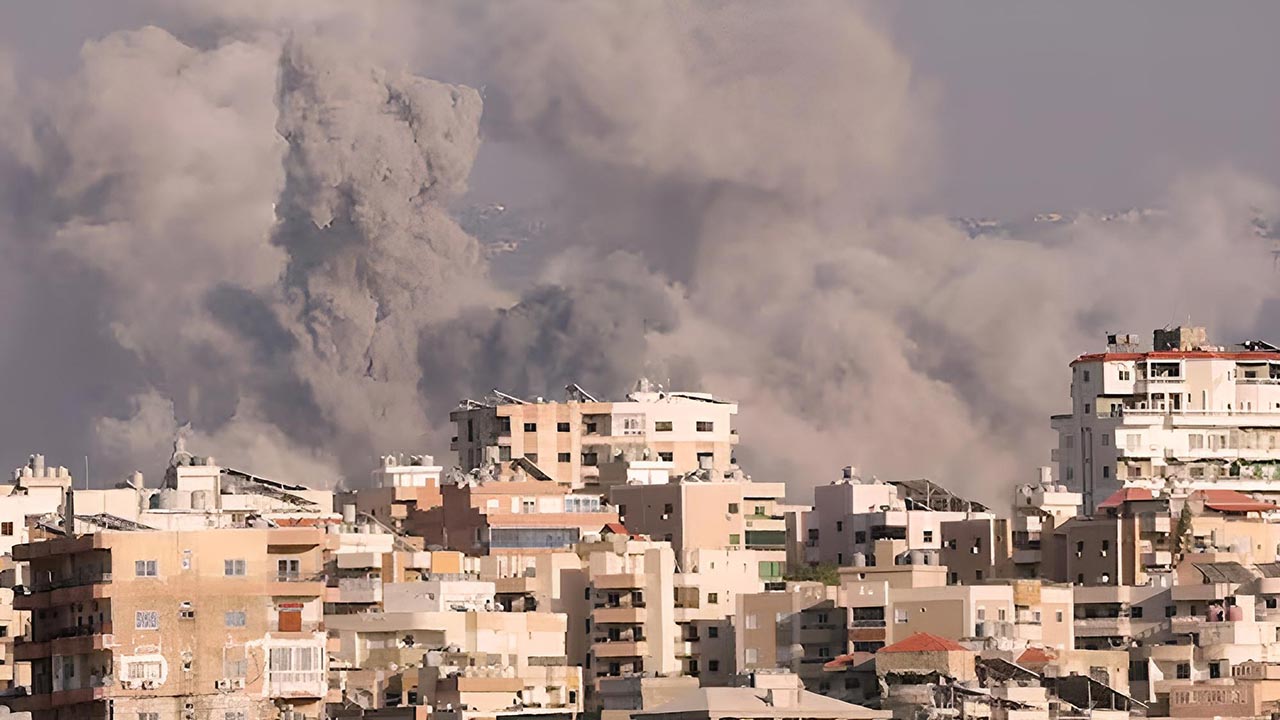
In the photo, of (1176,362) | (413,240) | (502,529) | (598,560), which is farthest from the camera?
(413,240)

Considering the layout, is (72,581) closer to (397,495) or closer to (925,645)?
(925,645)

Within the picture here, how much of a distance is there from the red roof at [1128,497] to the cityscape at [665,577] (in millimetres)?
171

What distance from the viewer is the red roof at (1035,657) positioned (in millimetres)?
107188

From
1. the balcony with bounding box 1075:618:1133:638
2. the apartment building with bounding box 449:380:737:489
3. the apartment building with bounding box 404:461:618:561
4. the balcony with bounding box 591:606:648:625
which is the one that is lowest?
the balcony with bounding box 1075:618:1133:638

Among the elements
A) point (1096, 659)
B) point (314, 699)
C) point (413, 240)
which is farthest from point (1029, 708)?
point (413, 240)

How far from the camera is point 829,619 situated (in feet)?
369

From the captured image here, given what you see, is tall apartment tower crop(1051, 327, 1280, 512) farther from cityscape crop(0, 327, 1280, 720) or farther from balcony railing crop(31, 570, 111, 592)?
balcony railing crop(31, 570, 111, 592)

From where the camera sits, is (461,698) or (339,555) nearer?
(461,698)

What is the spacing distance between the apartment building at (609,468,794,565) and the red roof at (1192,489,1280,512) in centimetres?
1092

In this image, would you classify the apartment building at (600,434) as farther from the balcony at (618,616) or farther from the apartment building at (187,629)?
the apartment building at (187,629)

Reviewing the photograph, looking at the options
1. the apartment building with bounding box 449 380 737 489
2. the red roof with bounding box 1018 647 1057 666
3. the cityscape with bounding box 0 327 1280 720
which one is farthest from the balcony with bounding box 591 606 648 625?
the apartment building with bounding box 449 380 737 489

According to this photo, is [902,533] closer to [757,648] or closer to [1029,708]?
[757,648]

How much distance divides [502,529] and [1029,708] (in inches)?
1067

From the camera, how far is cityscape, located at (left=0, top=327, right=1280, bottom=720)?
89375 millimetres
